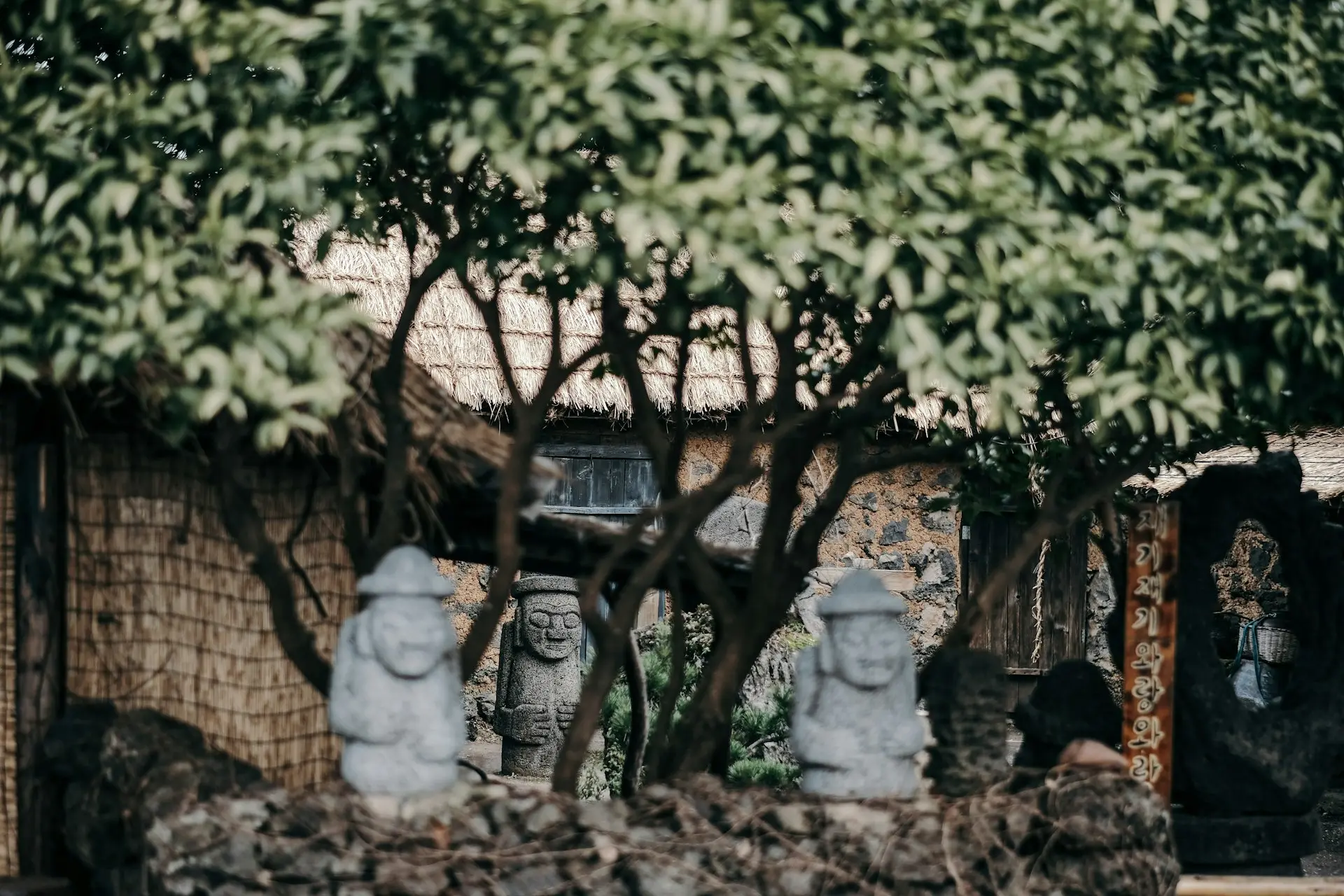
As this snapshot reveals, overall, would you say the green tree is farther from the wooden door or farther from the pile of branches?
the wooden door

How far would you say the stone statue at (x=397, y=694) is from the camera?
15.0 ft

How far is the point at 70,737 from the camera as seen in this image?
17.6 feet

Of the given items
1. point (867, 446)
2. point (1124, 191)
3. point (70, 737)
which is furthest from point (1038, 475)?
point (70, 737)

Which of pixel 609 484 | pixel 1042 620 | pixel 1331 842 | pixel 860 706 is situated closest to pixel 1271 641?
pixel 1042 620

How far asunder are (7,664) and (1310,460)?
830 centimetres

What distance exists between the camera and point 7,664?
5711 millimetres

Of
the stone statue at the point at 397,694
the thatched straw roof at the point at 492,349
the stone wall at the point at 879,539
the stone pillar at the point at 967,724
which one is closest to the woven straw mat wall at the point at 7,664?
the stone statue at the point at 397,694

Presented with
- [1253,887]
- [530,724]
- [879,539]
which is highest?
[879,539]

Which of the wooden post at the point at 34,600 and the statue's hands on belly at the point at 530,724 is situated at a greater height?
the wooden post at the point at 34,600

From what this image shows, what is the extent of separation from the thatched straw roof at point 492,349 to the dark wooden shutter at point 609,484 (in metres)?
0.43

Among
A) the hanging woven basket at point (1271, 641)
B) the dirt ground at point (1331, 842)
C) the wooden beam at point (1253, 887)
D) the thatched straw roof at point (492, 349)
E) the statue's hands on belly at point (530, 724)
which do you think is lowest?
the dirt ground at point (1331, 842)

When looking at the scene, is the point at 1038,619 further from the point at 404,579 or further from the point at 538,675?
the point at 404,579

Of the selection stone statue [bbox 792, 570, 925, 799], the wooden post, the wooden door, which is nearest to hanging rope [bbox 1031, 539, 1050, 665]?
the wooden door

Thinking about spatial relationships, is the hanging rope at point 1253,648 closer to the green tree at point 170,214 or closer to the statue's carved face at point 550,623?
the statue's carved face at point 550,623
